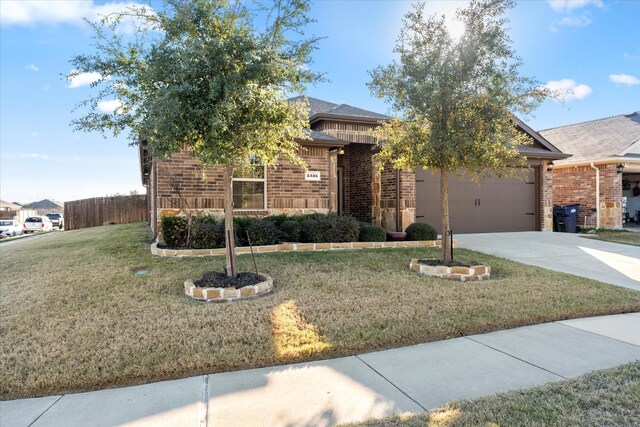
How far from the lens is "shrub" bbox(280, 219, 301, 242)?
9.13m

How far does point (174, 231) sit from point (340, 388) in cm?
661

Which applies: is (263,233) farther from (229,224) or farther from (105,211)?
(105,211)

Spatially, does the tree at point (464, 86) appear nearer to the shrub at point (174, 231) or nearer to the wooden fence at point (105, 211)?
the shrub at point (174, 231)

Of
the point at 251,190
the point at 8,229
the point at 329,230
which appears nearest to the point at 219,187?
the point at 251,190

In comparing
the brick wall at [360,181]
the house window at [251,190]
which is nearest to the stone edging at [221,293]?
the house window at [251,190]

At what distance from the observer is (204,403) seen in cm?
289

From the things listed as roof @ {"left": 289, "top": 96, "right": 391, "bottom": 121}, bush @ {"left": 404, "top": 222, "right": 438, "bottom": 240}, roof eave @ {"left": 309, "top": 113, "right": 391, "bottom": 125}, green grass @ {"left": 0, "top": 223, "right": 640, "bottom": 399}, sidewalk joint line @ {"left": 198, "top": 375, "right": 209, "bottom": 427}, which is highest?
roof @ {"left": 289, "top": 96, "right": 391, "bottom": 121}

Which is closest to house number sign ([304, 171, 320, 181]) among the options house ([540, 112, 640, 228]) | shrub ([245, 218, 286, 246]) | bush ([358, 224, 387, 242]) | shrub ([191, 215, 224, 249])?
bush ([358, 224, 387, 242])

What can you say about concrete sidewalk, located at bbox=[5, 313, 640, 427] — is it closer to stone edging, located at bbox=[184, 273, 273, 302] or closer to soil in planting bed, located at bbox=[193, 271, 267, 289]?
stone edging, located at bbox=[184, 273, 273, 302]

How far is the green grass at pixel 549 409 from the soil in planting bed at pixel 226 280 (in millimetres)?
3467

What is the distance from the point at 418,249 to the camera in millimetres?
9375

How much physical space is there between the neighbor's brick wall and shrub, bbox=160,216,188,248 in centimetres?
1602

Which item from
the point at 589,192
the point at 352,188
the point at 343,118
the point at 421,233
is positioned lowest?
the point at 421,233

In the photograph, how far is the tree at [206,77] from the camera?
15.9ft
